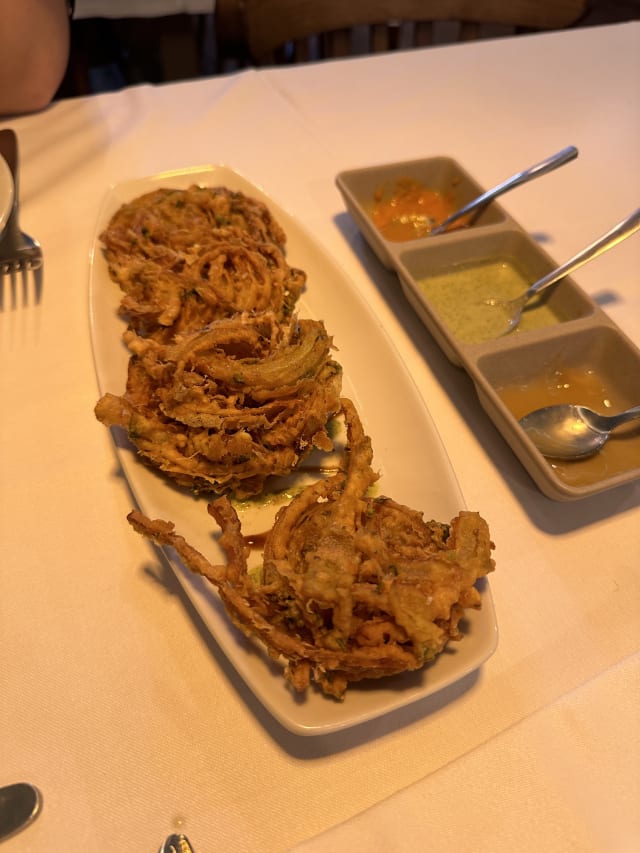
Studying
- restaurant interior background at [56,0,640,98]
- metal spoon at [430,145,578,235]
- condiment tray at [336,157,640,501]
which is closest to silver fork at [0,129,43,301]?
condiment tray at [336,157,640,501]

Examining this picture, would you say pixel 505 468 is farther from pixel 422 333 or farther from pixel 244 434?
pixel 244 434

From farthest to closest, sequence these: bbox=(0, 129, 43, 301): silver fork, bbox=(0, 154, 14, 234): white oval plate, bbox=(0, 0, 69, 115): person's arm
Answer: bbox=(0, 0, 69, 115): person's arm → bbox=(0, 129, 43, 301): silver fork → bbox=(0, 154, 14, 234): white oval plate

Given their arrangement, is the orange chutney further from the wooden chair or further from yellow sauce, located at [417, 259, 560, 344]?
the wooden chair

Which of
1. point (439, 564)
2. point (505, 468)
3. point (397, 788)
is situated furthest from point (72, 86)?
point (397, 788)

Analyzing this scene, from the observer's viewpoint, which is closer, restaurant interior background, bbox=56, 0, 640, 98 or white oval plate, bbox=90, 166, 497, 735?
white oval plate, bbox=90, 166, 497, 735

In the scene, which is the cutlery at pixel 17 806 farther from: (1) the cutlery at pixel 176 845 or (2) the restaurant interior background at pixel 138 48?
(2) the restaurant interior background at pixel 138 48

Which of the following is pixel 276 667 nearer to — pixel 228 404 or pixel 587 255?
pixel 228 404
